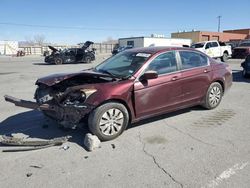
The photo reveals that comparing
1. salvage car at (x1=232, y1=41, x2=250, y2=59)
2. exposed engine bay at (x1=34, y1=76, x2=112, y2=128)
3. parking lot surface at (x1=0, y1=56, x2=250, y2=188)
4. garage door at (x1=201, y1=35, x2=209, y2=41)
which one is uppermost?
garage door at (x1=201, y1=35, x2=209, y2=41)

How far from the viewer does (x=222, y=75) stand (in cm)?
696

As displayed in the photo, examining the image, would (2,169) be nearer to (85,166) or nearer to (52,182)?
(52,182)

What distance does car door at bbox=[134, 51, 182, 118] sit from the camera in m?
5.29

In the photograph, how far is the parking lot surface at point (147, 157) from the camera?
11.9ft

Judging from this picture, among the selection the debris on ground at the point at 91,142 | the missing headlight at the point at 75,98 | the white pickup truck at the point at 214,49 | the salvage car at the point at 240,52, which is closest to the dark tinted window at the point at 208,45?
the white pickup truck at the point at 214,49

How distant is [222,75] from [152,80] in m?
2.42

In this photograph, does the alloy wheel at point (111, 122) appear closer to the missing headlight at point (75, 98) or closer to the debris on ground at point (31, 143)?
the missing headlight at point (75, 98)

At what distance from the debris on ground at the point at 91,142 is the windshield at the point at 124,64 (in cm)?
135

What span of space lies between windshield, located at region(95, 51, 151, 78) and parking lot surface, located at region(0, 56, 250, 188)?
112 cm

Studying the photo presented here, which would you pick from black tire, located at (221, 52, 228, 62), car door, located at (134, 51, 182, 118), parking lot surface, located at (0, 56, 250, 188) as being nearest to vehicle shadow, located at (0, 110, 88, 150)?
parking lot surface, located at (0, 56, 250, 188)

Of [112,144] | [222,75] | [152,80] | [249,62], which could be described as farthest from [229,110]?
[249,62]

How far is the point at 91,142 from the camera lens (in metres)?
4.61

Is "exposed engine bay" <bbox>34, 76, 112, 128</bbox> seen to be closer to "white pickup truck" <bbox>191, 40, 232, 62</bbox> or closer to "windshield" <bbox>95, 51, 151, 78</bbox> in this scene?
"windshield" <bbox>95, 51, 151, 78</bbox>

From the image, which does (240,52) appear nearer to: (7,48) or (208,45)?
(208,45)
